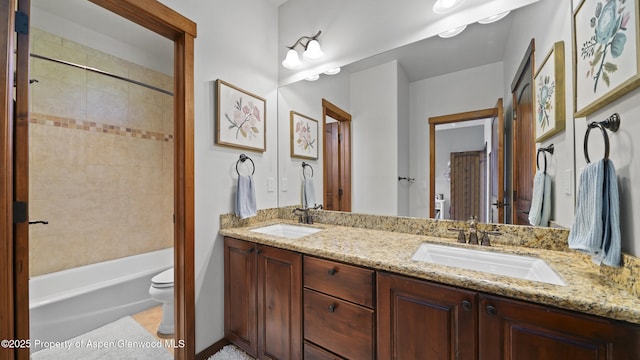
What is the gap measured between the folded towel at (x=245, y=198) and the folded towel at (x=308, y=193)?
0.47m

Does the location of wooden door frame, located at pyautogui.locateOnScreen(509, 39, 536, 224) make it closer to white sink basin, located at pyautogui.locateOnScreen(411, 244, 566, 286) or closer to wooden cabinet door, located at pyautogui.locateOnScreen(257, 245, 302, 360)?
white sink basin, located at pyautogui.locateOnScreen(411, 244, 566, 286)

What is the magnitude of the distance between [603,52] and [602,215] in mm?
549

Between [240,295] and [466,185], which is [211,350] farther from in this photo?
[466,185]

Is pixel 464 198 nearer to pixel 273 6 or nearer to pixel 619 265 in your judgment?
pixel 619 265

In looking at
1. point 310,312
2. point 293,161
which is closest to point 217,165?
point 293,161

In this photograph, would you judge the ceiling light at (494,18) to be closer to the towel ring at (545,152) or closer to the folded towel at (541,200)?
the towel ring at (545,152)

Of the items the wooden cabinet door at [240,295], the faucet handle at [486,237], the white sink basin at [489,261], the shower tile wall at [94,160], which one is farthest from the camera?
the shower tile wall at [94,160]

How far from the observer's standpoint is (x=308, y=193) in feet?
7.13

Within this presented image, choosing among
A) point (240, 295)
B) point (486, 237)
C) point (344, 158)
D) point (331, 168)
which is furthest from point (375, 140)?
point (240, 295)

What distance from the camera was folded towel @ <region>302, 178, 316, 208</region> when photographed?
2143mm

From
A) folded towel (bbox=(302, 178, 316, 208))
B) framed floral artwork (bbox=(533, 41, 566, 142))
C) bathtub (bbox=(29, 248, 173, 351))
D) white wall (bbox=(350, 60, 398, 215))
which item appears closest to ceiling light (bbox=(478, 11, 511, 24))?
framed floral artwork (bbox=(533, 41, 566, 142))

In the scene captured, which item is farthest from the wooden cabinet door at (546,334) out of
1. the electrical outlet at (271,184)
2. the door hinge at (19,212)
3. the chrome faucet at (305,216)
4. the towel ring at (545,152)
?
the door hinge at (19,212)

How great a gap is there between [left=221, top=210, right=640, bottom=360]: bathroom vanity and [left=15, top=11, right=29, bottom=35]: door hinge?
140cm

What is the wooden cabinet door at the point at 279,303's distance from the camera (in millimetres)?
1344
